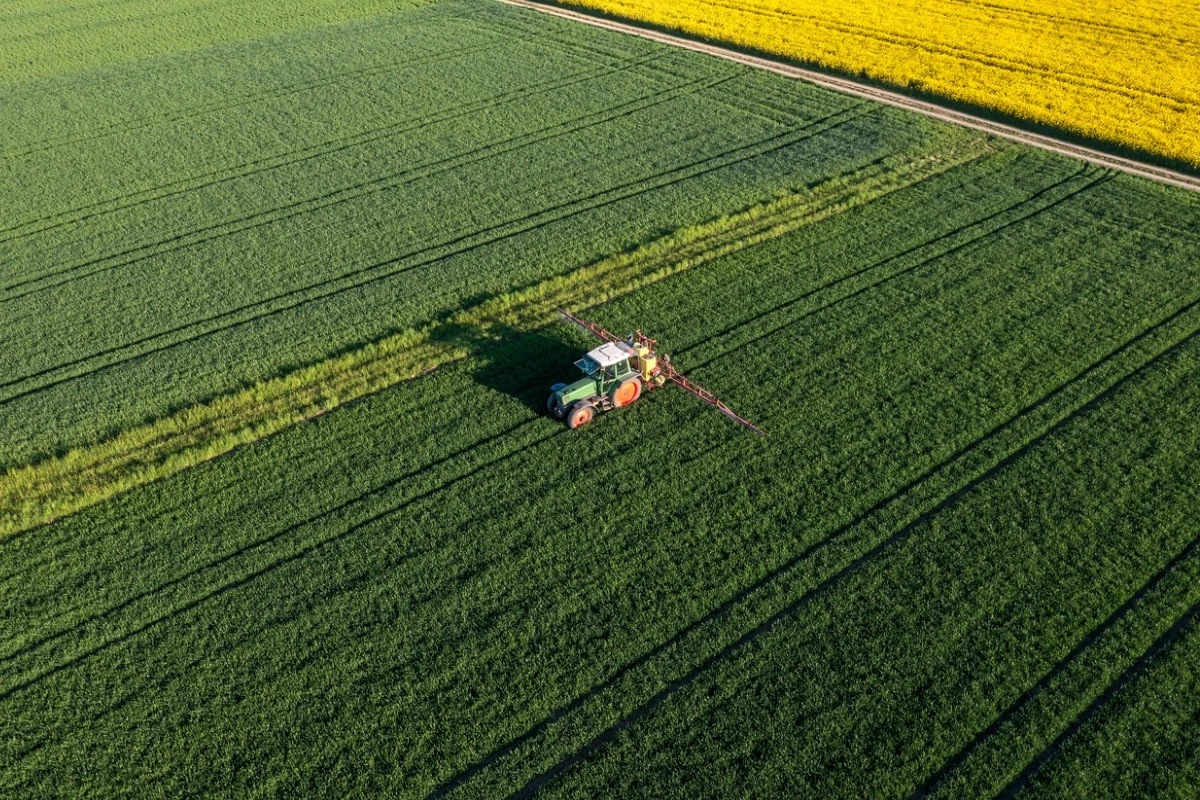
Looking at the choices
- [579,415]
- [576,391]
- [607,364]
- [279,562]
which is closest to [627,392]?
[607,364]

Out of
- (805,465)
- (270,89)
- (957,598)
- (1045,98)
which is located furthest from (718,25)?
A: (957,598)

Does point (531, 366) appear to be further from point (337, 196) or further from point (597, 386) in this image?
point (337, 196)

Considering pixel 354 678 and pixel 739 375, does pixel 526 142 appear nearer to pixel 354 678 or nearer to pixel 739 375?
pixel 739 375

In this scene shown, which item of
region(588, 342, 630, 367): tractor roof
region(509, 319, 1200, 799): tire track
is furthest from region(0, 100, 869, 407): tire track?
region(509, 319, 1200, 799): tire track

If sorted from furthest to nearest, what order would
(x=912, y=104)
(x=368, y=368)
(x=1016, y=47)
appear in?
(x=1016, y=47), (x=912, y=104), (x=368, y=368)

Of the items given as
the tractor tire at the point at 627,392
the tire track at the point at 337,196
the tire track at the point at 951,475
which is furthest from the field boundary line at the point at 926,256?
the tire track at the point at 337,196
